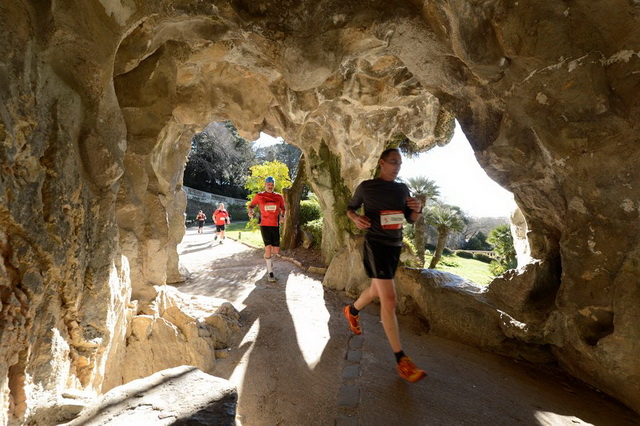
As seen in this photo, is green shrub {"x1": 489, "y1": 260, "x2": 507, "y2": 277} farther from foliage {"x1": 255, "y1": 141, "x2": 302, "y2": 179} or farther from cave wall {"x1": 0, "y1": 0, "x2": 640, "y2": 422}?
foliage {"x1": 255, "y1": 141, "x2": 302, "y2": 179}

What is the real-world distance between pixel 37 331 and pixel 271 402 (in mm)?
1771

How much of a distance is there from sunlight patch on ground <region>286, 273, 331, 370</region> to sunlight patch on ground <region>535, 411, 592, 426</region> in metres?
1.83

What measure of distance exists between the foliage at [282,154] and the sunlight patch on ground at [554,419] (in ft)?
97.0

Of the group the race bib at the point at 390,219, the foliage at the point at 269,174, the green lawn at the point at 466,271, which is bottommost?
the green lawn at the point at 466,271

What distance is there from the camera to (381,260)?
8.69 ft

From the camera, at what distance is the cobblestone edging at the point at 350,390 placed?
2100 millimetres

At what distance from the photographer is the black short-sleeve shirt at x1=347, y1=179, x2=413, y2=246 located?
268 cm

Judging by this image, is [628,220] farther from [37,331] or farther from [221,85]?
[221,85]

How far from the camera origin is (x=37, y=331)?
1.59 m

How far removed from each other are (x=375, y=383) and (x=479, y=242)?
29294 mm

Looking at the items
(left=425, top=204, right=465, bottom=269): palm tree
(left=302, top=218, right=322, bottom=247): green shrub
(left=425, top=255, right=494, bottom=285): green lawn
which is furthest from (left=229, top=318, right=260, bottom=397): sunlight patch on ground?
(left=425, top=204, right=465, bottom=269): palm tree

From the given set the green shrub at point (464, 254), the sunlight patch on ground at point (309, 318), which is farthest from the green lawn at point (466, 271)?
the sunlight patch on ground at point (309, 318)

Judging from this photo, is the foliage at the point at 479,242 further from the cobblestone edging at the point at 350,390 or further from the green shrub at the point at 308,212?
the cobblestone edging at the point at 350,390

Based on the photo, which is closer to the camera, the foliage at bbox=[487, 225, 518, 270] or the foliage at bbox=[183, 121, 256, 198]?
the foliage at bbox=[487, 225, 518, 270]
